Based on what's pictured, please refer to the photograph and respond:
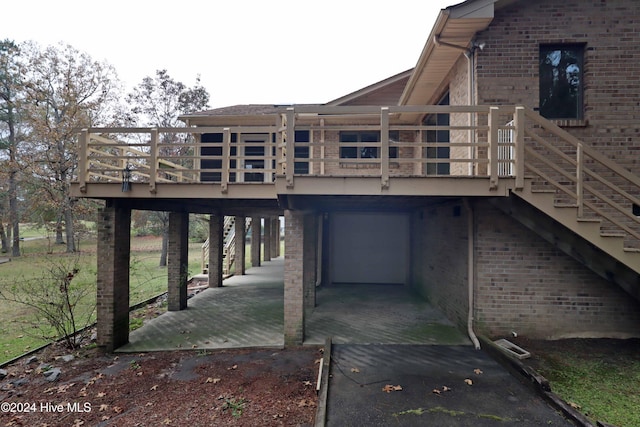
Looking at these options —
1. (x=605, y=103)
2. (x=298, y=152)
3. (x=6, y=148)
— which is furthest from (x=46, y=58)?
(x=605, y=103)

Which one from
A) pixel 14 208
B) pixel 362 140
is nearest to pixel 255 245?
pixel 362 140

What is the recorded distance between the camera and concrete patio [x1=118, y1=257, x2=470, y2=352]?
6.96m

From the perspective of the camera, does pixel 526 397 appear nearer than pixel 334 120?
Yes

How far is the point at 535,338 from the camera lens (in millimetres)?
6387

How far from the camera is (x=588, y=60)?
6.47 m

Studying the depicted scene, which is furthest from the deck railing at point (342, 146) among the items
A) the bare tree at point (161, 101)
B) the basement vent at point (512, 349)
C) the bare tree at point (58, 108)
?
the bare tree at point (58, 108)

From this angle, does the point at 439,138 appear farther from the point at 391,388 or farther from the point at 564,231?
the point at 391,388

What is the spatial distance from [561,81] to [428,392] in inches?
264

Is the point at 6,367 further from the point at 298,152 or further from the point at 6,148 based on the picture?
the point at 6,148

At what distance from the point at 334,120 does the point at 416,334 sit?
755 cm

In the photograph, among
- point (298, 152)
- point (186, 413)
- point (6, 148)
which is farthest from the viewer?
point (6, 148)

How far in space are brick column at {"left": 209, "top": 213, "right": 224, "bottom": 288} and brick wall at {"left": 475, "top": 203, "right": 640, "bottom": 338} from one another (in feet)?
28.2


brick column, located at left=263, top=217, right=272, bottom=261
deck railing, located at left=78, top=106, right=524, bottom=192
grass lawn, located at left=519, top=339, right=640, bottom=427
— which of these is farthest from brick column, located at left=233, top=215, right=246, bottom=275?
grass lawn, located at left=519, top=339, right=640, bottom=427

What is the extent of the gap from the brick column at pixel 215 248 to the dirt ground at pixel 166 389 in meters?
5.75
